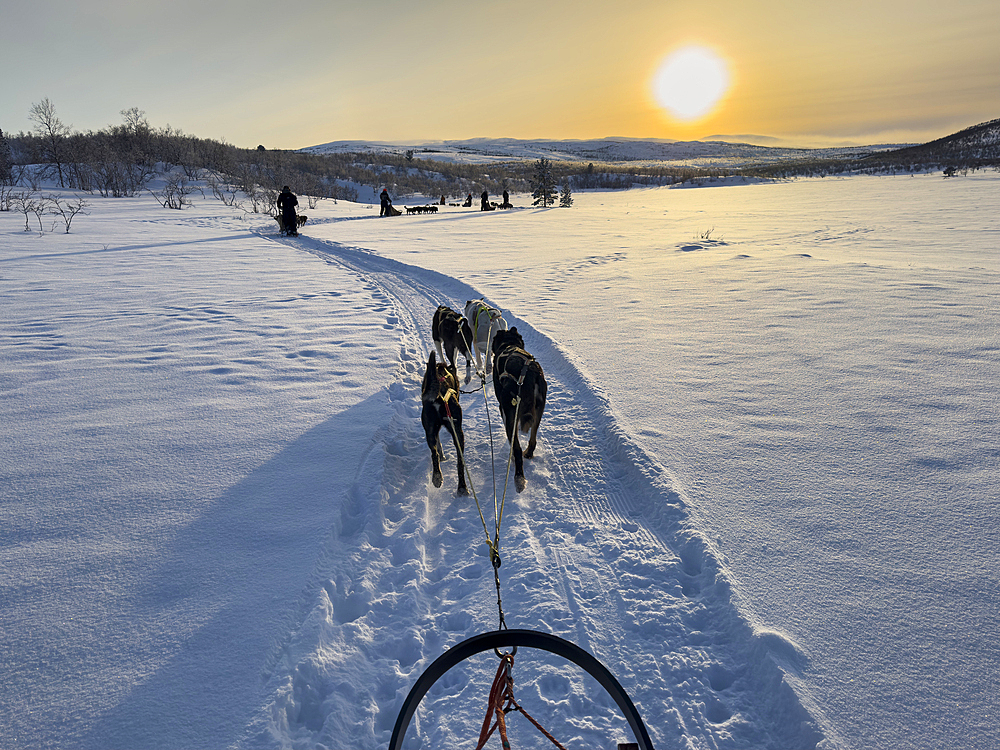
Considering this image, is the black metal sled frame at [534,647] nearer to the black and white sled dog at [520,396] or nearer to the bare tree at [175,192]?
the black and white sled dog at [520,396]

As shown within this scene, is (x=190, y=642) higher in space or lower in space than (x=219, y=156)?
lower

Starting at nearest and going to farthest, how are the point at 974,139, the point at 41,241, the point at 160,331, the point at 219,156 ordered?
the point at 160,331, the point at 41,241, the point at 219,156, the point at 974,139

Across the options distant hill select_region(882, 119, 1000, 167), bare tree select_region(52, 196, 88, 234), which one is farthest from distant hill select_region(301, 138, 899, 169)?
bare tree select_region(52, 196, 88, 234)

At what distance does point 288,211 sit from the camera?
17734 millimetres

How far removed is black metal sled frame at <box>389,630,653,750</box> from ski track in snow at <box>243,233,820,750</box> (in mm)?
958

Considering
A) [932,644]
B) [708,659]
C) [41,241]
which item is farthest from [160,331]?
[41,241]

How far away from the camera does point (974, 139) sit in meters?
64.1

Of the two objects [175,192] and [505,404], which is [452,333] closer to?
[505,404]

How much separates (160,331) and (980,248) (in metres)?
15.5

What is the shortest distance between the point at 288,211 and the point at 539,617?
18633mm

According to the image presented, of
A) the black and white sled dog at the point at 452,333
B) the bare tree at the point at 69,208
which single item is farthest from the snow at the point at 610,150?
the black and white sled dog at the point at 452,333

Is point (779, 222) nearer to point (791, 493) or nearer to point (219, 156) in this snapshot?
point (791, 493)

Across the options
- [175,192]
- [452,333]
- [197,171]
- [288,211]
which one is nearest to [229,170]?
[197,171]

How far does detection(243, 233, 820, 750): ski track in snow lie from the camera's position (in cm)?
199
